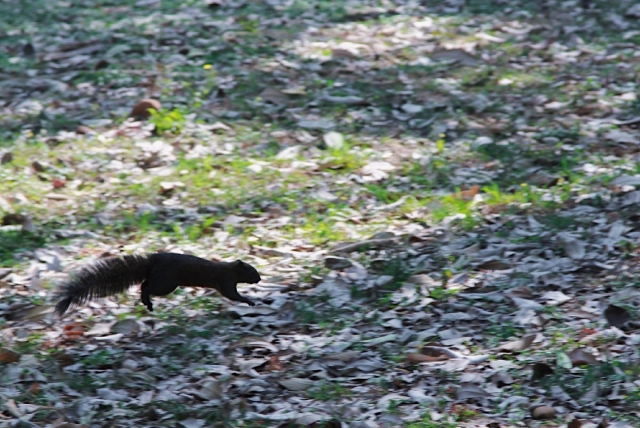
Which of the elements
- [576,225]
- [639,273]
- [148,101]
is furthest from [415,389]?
[148,101]

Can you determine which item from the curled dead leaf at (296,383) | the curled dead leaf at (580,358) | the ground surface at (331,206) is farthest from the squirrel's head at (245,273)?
the curled dead leaf at (580,358)

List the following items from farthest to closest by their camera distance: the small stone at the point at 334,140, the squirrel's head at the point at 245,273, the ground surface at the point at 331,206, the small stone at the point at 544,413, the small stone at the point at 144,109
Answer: the small stone at the point at 144,109, the small stone at the point at 334,140, the squirrel's head at the point at 245,273, the ground surface at the point at 331,206, the small stone at the point at 544,413

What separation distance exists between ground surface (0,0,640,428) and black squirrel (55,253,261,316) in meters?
0.19

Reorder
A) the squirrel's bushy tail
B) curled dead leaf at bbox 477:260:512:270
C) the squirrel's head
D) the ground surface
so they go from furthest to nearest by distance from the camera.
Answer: curled dead leaf at bbox 477:260:512:270 → the squirrel's head → the squirrel's bushy tail → the ground surface

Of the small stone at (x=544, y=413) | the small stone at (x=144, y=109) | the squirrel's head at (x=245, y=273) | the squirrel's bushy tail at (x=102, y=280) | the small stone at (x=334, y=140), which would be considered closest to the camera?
the small stone at (x=544, y=413)

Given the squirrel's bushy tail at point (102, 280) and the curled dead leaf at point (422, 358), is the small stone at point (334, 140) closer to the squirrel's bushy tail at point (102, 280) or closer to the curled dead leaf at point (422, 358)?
the squirrel's bushy tail at point (102, 280)

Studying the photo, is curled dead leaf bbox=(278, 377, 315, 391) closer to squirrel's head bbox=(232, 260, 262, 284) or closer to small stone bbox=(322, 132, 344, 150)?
squirrel's head bbox=(232, 260, 262, 284)

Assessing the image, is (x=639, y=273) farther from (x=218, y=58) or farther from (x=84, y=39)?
(x=84, y=39)

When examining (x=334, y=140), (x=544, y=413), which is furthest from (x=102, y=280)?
(x=334, y=140)

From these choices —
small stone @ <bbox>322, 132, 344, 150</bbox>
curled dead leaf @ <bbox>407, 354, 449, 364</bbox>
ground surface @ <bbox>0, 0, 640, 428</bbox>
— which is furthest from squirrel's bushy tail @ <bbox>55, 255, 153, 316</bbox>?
small stone @ <bbox>322, 132, 344, 150</bbox>

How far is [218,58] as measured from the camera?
8.46 metres

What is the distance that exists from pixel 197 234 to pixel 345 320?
137 cm

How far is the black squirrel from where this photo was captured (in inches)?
177

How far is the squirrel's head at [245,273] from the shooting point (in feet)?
16.0
